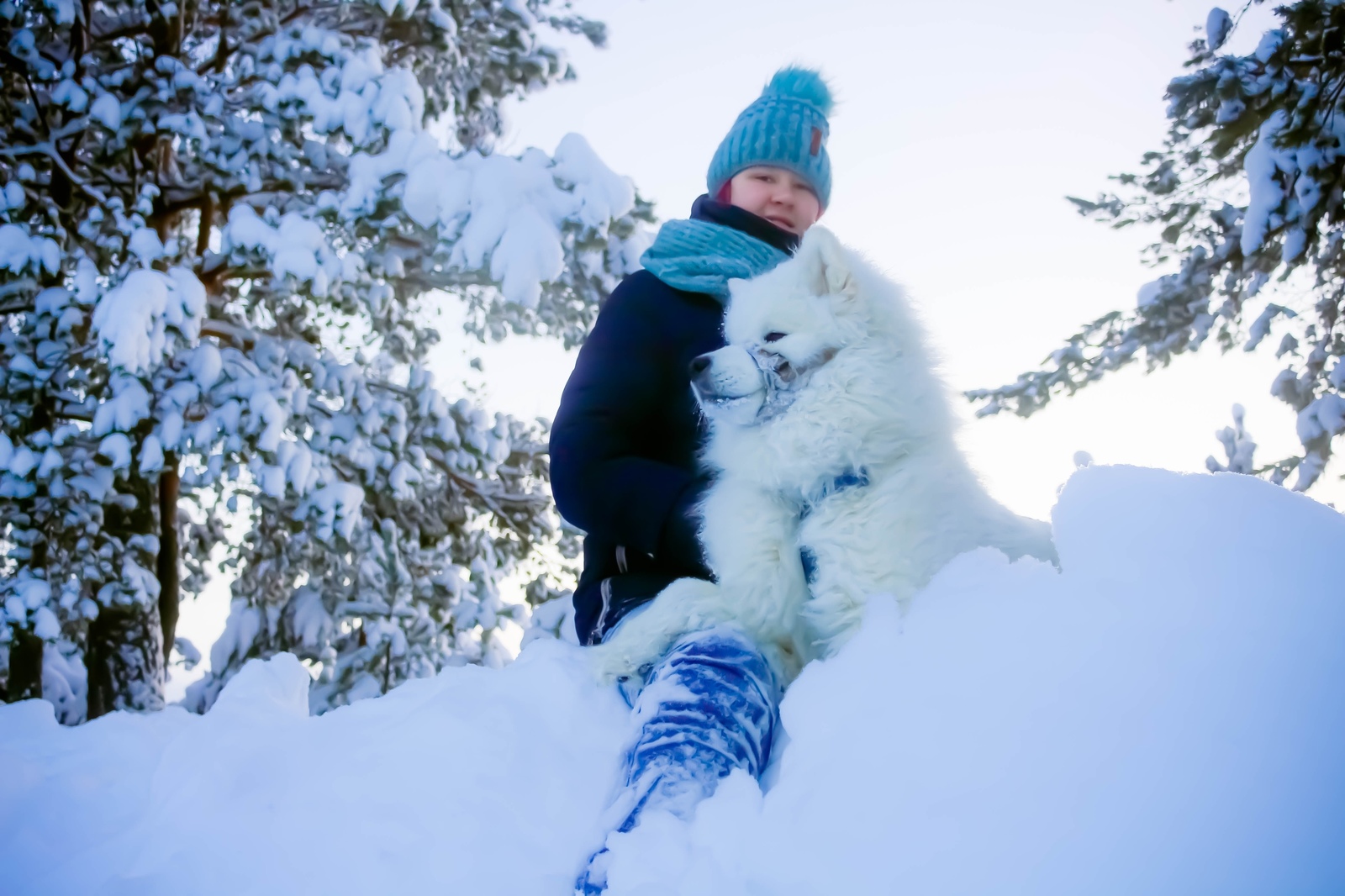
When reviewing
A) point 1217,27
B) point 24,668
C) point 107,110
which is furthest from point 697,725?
point 107,110

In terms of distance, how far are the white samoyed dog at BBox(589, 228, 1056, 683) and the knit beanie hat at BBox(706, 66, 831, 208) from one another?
952 millimetres

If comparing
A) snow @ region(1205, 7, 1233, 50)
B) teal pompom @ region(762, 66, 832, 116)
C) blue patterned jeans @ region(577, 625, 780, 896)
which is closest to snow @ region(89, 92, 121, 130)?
teal pompom @ region(762, 66, 832, 116)

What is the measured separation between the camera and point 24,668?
4559mm

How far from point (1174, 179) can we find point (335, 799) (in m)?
5.86

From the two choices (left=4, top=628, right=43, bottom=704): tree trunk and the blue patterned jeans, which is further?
(left=4, top=628, right=43, bottom=704): tree trunk

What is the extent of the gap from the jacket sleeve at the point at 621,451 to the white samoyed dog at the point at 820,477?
0.11m

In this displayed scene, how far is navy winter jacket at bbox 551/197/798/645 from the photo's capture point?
2.13m

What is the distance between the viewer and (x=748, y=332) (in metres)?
2.19

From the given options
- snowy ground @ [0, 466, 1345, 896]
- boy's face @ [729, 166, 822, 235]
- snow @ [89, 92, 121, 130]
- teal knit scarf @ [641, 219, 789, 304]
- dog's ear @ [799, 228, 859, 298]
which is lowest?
snowy ground @ [0, 466, 1345, 896]

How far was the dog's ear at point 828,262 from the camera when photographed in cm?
207

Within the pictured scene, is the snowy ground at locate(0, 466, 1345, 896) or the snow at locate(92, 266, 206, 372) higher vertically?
the snow at locate(92, 266, 206, 372)

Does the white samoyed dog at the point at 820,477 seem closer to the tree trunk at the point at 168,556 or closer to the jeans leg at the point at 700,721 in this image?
the jeans leg at the point at 700,721

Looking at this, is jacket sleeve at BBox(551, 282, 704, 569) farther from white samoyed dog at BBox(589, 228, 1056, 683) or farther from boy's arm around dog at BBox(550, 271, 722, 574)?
white samoyed dog at BBox(589, 228, 1056, 683)

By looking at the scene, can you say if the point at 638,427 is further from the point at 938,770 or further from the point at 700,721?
the point at 938,770
